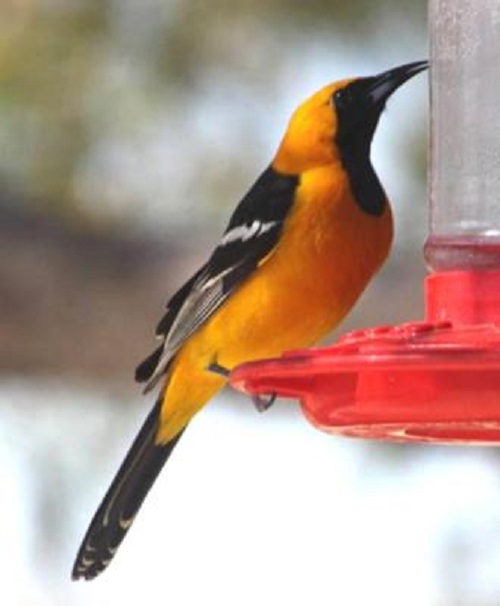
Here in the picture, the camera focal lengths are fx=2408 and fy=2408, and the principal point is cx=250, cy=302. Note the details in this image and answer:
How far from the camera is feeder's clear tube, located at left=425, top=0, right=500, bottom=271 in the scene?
5.46 meters

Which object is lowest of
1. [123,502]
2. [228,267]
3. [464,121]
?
[123,502]

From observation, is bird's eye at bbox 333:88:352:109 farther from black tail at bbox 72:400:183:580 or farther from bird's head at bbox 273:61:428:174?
black tail at bbox 72:400:183:580

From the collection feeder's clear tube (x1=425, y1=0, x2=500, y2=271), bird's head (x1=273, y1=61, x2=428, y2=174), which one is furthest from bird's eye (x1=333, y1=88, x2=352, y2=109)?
feeder's clear tube (x1=425, y1=0, x2=500, y2=271)

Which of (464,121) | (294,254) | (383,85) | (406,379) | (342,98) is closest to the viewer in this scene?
(406,379)

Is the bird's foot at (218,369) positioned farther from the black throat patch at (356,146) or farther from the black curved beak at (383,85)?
the black curved beak at (383,85)

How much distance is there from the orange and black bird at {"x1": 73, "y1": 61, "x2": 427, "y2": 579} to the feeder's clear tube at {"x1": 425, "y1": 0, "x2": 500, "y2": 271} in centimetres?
17

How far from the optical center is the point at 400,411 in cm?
454

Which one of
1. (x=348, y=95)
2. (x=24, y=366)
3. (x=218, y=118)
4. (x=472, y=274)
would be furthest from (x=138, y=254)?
(x=472, y=274)

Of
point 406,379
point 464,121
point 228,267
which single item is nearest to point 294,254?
point 228,267

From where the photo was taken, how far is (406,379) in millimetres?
4516

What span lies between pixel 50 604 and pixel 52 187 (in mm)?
1788

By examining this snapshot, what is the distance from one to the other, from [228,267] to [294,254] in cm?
19

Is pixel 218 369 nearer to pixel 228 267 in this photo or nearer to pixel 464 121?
pixel 228 267

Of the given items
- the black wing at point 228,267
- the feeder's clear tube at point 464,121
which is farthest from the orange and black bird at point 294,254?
the feeder's clear tube at point 464,121
